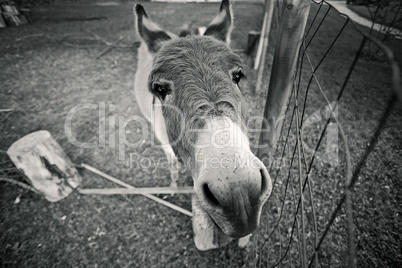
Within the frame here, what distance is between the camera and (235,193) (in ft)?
3.90

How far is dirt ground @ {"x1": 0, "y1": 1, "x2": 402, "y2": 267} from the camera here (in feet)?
Result: 9.09

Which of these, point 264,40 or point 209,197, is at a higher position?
point 264,40

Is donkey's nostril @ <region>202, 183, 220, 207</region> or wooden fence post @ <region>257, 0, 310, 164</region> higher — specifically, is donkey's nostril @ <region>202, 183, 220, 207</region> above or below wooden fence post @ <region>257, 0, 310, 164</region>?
below

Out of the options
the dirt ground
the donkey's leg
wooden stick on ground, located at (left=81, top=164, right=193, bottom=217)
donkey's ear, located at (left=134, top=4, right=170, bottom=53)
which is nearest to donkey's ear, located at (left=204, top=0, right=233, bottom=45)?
donkey's ear, located at (left=134, top=4, right=170, bottom=53)

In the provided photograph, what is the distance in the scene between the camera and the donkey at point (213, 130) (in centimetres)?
121

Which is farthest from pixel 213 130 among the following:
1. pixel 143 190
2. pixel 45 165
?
pixel 45 165

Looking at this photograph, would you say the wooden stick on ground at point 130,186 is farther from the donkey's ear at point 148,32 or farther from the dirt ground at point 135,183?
the donkey's ear at point 148,32

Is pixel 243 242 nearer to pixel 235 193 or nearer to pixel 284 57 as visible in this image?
pixel 235 193

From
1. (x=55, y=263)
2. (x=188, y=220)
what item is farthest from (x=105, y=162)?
(x=188, y=220)

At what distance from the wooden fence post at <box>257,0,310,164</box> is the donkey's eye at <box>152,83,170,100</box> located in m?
1.08

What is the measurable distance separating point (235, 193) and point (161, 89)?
1.29m

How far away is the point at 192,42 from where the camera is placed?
2.02 metres

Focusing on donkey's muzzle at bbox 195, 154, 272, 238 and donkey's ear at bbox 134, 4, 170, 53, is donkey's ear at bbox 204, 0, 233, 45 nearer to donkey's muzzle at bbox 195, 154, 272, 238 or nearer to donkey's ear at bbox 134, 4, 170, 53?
donkey's ear at bbox 134, 4, 170, 53

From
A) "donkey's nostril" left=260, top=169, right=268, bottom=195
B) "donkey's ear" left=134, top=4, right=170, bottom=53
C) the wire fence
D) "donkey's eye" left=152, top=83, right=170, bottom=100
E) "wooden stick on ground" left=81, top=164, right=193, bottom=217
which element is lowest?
"wooden stick on ground" left=81, top=164, right=193, bottom=217
